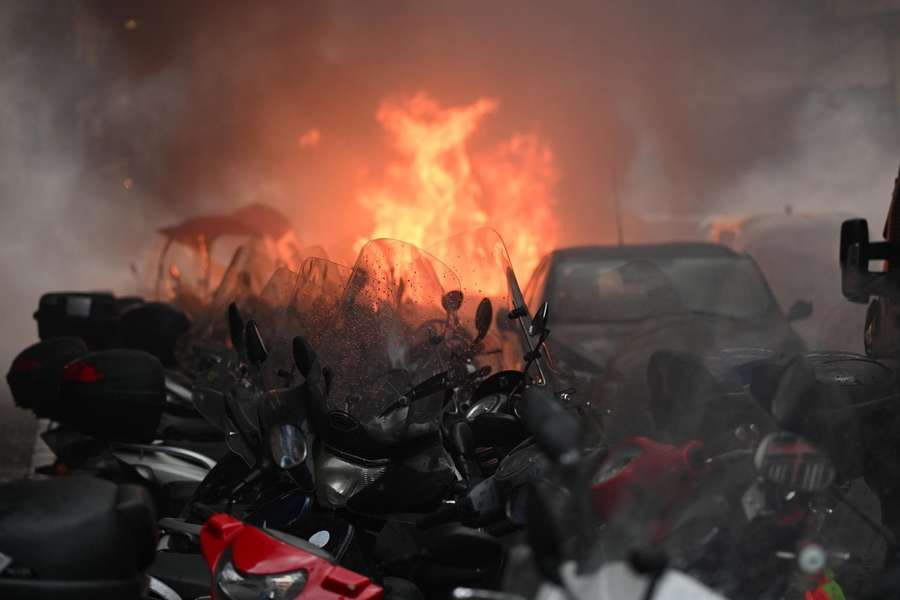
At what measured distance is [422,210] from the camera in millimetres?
14891

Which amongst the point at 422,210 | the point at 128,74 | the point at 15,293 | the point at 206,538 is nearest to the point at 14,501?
the point at 206,538

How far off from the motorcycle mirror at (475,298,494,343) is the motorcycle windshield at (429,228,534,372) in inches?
4.8

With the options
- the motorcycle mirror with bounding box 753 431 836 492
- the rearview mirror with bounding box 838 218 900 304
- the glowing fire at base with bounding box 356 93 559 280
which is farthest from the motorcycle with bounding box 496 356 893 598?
the glowing fire at base with bounding box 356 93 559 280

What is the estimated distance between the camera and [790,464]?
2.57 metres

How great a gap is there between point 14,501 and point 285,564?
736 mm

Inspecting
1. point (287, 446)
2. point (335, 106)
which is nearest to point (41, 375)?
point (287, 446)

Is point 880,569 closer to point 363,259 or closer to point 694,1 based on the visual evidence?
point 363,259

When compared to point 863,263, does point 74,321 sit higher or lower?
lower

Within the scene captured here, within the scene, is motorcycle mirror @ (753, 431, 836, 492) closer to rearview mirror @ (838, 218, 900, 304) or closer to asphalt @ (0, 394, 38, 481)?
rearview mirror @ (838, 218, 900, 304)

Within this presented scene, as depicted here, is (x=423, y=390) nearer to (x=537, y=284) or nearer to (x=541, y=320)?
(x=541, y=320)

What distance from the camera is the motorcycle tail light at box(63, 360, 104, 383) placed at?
215 inches

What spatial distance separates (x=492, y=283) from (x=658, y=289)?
3663 millimetres

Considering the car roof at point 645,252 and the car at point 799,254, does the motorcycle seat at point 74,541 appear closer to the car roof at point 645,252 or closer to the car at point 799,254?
the car roof at point 645,252

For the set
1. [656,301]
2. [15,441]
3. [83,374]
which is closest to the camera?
[83,374]
